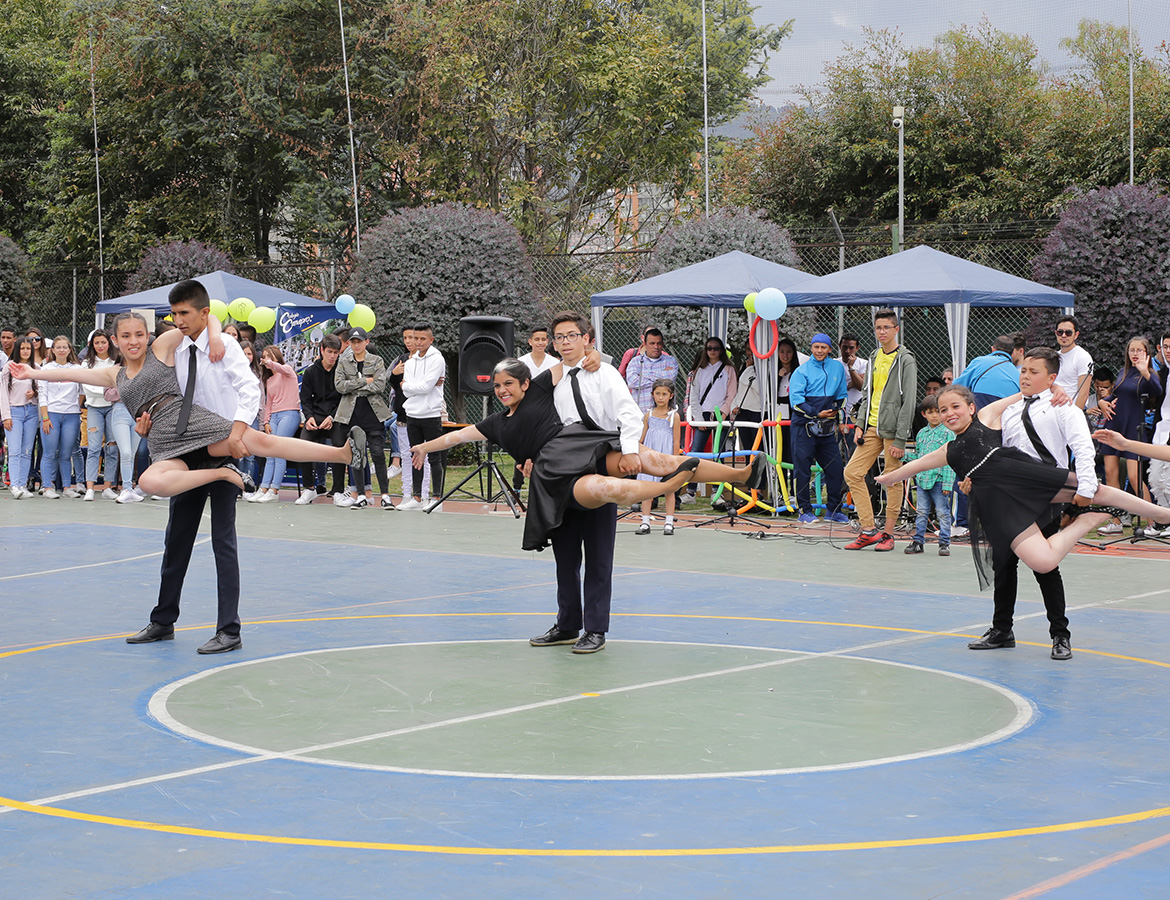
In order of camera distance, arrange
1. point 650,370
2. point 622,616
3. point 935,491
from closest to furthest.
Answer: point 622,616 → point 935,491 → point 650,370

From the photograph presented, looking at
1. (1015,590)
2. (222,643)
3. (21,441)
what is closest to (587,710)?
(222,643)

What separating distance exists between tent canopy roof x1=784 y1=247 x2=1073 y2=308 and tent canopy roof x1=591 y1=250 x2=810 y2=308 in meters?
0.76

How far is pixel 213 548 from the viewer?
7840 mm

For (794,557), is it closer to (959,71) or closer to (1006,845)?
(1006,845)

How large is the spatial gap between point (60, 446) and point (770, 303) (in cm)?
914

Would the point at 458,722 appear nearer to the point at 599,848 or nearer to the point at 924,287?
the point at 599,848

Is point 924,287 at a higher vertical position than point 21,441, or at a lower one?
higher

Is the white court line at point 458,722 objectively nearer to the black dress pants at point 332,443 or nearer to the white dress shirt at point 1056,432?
the white dress shirt at point 1056,432

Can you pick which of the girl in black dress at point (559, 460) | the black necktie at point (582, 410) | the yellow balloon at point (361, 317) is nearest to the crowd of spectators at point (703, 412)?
the yellow balloon at point (361, 317)

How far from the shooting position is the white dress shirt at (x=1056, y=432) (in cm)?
763

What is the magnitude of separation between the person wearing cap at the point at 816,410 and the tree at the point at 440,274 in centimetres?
767

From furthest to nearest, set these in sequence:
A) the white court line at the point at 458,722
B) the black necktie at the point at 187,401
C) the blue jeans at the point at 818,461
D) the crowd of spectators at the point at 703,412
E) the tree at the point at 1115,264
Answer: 1. the tree at the point at 1115,264
2. the blue jeans at the point at 818,461
3. the crowd of spectators at the point at 703,412
4. the black necktie at the point at 187,401
5. the white court line at the point at 458,722

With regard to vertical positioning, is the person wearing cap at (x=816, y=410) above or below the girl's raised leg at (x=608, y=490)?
above

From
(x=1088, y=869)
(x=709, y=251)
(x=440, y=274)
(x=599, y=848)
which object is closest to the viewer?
(x=1088, y=869)
